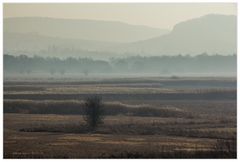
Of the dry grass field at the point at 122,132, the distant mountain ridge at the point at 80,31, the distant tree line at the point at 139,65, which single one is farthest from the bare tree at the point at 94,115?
the distant tree line at the point at 139,65

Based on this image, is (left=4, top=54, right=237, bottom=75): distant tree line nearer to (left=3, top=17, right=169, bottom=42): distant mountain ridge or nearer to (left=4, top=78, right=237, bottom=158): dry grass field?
(left=3, top=17, right=169, bottom=42): distant mountain ridge

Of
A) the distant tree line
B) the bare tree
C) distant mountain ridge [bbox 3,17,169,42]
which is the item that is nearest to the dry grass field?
the bare tree

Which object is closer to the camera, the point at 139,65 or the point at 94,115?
the point at 94,115

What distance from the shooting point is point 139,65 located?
175875 millimetres

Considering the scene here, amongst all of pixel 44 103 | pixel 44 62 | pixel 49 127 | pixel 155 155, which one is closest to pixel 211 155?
pixel 155 155

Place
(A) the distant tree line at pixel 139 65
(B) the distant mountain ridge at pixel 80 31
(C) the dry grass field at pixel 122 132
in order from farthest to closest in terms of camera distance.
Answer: (A) the distant tree line at pixel 139 65, (B) the distant mountain ridge at pixel 80 31, (C) the dry grass field at pixel 122 132

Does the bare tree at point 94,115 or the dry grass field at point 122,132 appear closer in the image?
the dry grass field at point 122,132

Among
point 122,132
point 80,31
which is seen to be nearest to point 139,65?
point 80,31

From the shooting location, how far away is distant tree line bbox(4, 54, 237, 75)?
158 m

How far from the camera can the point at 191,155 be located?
31156mm

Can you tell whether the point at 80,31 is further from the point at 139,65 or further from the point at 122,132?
the point at 122,132

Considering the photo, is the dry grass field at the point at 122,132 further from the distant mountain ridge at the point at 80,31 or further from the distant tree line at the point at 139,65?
the distant tree line at the point at 139,65

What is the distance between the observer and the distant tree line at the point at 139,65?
158375 millimetres

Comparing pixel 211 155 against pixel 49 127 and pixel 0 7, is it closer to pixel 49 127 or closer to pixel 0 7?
pixel 49 127
